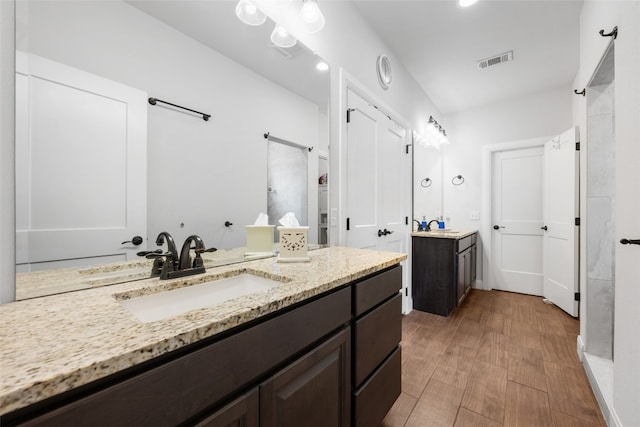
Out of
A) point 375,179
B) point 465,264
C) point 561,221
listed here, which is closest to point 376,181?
point 375,179

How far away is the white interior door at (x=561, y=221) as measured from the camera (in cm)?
282

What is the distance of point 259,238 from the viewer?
1.35m

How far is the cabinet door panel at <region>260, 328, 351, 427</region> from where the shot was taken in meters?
0.72

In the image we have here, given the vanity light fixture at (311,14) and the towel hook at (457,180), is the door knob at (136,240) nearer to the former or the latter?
the vanity light fixture at (311,14)

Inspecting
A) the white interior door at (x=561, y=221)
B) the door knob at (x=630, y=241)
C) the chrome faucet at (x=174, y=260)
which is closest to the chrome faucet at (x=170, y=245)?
the chrome faucet at (x=174, y=260)

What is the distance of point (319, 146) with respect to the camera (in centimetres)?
175

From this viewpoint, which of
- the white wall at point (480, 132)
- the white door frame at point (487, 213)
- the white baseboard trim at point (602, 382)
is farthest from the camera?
the white door frame at point (487, 213)

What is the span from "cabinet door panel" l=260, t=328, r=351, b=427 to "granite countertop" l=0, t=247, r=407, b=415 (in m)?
0.20

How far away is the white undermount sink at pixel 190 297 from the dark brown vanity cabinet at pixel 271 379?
304 mm

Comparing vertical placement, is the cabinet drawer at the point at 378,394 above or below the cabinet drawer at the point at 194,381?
below

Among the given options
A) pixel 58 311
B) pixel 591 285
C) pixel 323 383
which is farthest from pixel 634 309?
pixel 58 311

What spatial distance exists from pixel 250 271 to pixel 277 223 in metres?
0.36

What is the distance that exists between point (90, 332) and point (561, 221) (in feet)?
13.6

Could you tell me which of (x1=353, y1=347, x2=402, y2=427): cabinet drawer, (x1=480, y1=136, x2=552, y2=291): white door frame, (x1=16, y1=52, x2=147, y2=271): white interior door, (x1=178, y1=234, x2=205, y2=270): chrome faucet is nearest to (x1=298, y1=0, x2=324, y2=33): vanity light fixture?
(x1=16, y1=52, x2=147, y2=271): white interior door
